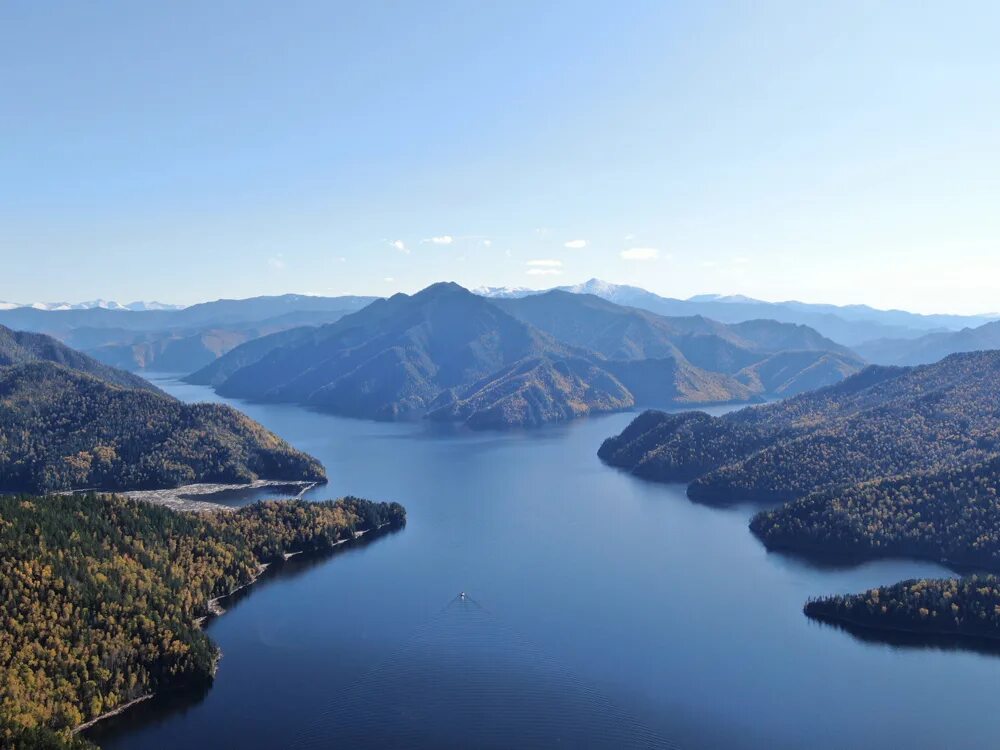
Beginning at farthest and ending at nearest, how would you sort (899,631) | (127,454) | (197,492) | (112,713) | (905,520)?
(127,454)
(197,492)
(905,520)
(899,631)
(112,713)

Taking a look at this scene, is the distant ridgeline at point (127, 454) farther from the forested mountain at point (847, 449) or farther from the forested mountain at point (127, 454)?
the forested mountain at point (847, 449)

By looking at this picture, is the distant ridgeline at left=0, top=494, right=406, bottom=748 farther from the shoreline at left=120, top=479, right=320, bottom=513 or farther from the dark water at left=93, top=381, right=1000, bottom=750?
the shoreline at left=120, top=479, right=320, bottom=513

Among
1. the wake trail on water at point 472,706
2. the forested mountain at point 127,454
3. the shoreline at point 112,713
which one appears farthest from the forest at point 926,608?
the forested mountain at point 127,454

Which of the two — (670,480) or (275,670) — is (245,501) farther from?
(670,480)

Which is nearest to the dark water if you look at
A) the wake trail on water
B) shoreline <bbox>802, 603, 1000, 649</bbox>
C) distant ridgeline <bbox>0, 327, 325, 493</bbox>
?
the wake trail on water

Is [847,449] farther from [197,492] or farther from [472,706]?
[197,492]

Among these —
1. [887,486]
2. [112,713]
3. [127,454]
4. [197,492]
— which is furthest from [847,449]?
[127,454]
